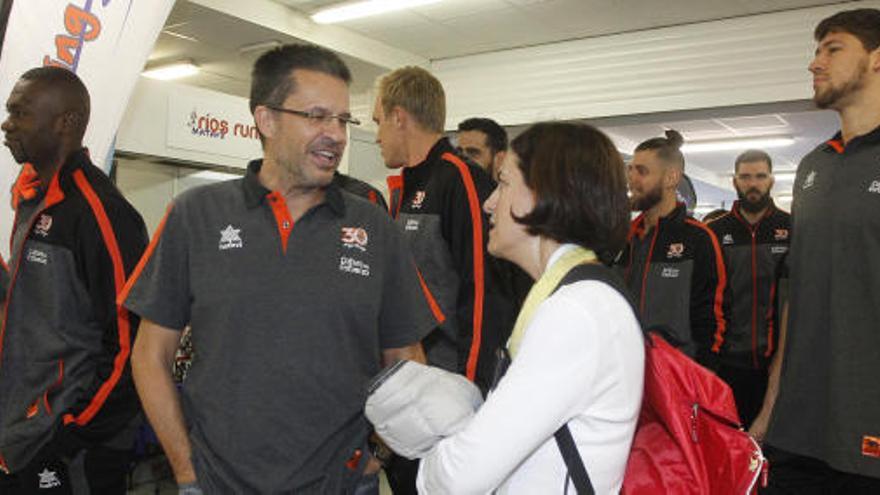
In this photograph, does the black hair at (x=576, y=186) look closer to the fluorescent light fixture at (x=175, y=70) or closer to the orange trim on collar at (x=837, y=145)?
the orange trim on collar at (x=837, y=145)

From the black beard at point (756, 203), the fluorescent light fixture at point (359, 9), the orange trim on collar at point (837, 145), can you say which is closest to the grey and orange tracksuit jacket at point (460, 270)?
the orange trim on collar at point (837, 145)

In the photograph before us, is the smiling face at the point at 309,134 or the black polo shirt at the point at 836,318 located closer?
the smiling face at the point at 309,134

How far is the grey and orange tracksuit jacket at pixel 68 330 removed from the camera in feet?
7.15

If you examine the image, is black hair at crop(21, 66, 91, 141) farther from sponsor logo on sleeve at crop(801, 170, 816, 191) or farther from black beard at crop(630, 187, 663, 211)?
black beard at crop(630, 187, 663, 211)

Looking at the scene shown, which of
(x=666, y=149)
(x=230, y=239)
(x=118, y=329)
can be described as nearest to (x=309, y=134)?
(x=230, y=239)

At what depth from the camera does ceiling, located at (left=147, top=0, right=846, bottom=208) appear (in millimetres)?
7198

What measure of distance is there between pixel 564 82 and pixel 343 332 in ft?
23.6

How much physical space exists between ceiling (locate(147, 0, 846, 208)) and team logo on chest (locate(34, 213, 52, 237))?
5081 mm

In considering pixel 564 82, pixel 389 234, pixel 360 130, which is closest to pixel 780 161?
pixel 564 82

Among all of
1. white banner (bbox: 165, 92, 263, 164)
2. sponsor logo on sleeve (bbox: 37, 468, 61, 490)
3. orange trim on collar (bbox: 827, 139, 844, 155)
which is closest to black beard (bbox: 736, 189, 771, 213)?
orange trim on collar (bbox: 827, 139, 844, 155)

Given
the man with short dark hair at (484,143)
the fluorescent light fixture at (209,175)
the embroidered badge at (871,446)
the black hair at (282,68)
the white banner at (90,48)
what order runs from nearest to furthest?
1. the black hair at (282,68)
2. the embroidered badge at (871,446)
3. the white banner at (90,48)
4. the man with short dark hair at (484,143)
5. the fluorescent light fixture at (209,175)

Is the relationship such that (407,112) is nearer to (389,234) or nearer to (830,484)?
(389,234)

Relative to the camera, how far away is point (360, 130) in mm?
8469

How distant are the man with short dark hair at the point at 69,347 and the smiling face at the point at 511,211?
1.22 metres
